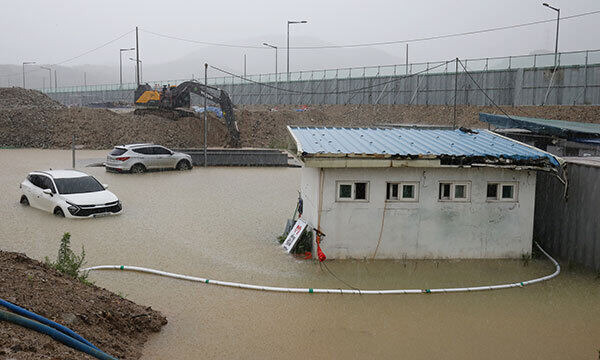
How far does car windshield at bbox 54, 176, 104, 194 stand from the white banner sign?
792 centimetres

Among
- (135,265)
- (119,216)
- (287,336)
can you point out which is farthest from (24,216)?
(287,336)

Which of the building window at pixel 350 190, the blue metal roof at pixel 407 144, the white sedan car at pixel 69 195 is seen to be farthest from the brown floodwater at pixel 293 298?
the blue metal roof at pixel 407 144

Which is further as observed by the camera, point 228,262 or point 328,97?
point 328,97

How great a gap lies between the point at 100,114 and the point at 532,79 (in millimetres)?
35236

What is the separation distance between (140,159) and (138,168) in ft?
1.69

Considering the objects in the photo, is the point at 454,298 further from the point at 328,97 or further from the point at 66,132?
the point at 328,97

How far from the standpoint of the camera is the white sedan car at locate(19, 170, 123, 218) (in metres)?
18.4

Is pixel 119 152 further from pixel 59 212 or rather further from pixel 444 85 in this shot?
pixel 444 85

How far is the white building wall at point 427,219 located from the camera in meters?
14.2

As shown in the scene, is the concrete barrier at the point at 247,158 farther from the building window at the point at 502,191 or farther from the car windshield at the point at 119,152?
the building window at the point at 502,191

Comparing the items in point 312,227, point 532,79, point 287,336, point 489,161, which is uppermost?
point 532,79

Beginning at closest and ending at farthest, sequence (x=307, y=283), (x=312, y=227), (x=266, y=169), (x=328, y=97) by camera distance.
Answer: (x=307, y=283) → (x=312, y=227) → (x=266, y=169) → (x=328, y=97)

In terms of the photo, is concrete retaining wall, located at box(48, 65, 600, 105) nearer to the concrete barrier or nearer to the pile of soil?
the concrete barrier

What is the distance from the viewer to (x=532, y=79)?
45469 millimetres
